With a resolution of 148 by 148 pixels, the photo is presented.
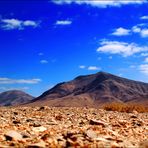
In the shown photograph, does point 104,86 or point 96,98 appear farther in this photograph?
point 104,86

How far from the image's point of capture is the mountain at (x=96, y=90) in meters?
135

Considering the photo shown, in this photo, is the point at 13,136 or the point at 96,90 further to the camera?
the point at 96,90

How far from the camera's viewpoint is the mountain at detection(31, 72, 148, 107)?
444ft

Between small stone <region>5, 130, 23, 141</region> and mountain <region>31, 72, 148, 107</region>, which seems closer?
small stone <region>5, 130, 23, 141</region>

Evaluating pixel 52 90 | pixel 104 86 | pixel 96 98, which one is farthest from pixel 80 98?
pixel 52 90

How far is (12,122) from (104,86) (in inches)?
5535

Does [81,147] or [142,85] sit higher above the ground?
[142,85]

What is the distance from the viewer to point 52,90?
170m

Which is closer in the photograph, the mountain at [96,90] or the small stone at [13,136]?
the small stone at [13,136]

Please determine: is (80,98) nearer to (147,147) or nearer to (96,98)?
(96,98)

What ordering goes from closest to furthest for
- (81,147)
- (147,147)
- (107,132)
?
(81,147)
(147,147)
(107,132)

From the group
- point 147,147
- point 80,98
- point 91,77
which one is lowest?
point 147,147

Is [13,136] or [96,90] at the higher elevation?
[96,90]

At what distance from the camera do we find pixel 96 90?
150125 mm
